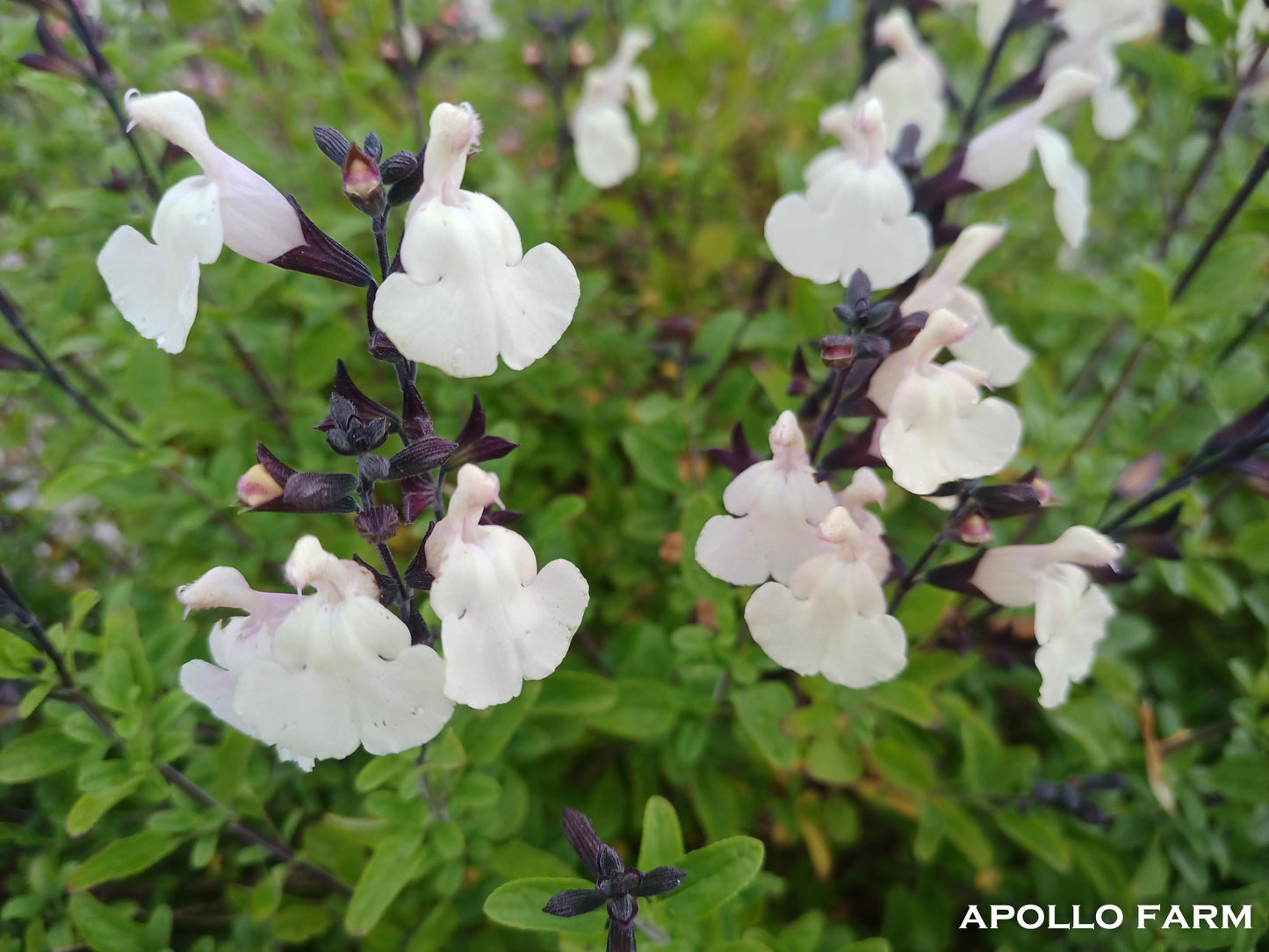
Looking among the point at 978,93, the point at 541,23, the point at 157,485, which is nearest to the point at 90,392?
the point at 157,485

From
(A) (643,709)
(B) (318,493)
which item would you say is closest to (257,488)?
(B) (318,493)

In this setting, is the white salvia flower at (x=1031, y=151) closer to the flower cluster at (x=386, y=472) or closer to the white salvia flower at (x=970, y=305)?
the white salvia flower at (x=970, y=305)

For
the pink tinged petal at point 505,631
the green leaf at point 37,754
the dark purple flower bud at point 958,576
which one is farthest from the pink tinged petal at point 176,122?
the dark purple flower bud at point 958,576

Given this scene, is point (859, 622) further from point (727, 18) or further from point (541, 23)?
point (727, 18)

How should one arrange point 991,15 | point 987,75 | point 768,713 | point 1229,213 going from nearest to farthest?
point 768,713 < point 1229,213 < point 987,75 < point 991,15

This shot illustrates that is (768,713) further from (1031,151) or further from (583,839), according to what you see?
(1031,151)

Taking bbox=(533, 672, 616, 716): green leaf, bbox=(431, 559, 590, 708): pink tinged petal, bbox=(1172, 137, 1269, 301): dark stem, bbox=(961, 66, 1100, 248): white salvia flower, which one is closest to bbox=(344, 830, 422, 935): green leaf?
bbox=(533, 672, 616, 716): green leaf

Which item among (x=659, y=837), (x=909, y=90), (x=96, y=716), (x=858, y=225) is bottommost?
(x=659, y=837)
